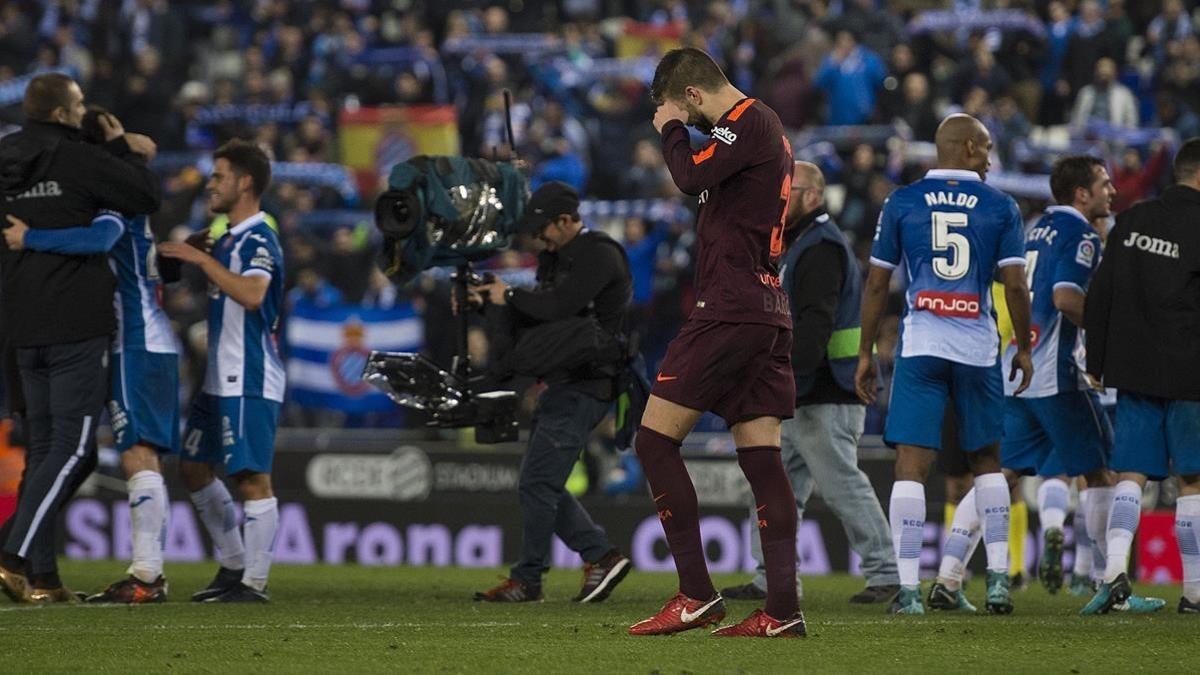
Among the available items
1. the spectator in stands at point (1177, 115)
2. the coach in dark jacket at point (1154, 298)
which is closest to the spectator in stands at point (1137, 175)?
the spectator in stands at point (1177, 115)

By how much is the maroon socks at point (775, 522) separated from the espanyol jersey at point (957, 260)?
1794 mm

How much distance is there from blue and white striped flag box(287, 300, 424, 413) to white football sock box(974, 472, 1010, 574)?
9.82m

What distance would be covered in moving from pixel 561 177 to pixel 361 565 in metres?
6.53

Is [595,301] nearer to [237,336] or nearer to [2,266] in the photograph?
[237,336]

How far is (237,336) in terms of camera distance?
9.59 metres

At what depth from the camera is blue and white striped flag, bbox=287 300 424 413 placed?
18.0 metres

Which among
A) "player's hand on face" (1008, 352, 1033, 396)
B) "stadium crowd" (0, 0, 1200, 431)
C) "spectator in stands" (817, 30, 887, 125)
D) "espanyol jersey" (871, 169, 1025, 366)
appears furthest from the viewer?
"spectator in stands" (817, 30, 887, 125)

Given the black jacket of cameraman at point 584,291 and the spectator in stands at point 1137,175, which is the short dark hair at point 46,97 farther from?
the spectator in stands at point 1137,175

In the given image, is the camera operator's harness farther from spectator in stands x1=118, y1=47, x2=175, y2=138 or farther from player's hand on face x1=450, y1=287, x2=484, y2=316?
spectator in stands x1=118, y1=47, x2=175, y2=138

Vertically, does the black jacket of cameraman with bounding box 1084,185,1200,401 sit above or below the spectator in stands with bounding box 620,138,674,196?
below

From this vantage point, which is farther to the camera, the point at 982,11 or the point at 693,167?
the point at 982,11

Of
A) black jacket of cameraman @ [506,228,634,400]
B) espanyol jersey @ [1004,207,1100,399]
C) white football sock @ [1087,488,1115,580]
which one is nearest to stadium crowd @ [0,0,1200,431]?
espanyol jersey @ [1004,207,1100,399]

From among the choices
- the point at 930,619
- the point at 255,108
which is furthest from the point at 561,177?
the point at 930,619

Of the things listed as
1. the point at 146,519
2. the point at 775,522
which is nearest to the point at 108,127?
the point at 146,519
